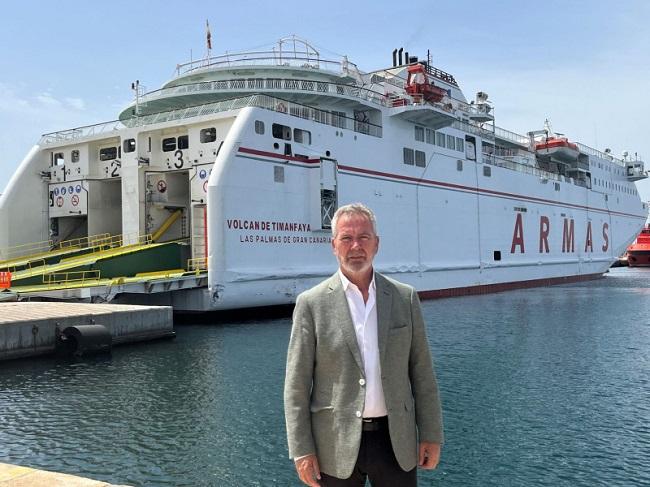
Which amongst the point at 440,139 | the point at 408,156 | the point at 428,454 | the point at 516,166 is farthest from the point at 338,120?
the point at 428,454

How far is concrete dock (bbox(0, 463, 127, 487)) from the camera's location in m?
4.18

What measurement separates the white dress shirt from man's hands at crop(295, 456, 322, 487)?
1.02 ft

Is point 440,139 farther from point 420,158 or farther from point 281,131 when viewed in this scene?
point 281,131

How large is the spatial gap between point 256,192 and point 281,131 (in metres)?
2.46

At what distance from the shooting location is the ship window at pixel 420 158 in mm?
25469

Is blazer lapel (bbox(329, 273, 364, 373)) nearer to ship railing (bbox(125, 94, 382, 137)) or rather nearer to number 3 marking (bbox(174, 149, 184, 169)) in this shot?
ship railing (bbox(125, 94, 382, 137))

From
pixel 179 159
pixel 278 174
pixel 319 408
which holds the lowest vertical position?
pixel 319 408

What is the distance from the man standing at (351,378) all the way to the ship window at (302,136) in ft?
57.4

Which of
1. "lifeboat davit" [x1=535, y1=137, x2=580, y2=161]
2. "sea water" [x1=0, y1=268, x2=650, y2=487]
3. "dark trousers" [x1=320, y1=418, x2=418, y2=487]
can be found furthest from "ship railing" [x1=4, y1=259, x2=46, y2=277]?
"lifeboat davit" [x1=535, y1=137, x2=580, y2=161]

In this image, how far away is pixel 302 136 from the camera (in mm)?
20156

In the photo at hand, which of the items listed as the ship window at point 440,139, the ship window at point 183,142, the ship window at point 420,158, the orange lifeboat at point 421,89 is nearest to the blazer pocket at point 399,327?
the ship window at point 183,142

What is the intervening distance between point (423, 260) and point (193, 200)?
10.3 m

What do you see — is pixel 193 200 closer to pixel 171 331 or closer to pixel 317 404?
pixel 171 331

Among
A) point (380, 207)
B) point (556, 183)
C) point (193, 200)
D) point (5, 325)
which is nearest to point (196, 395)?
point (5, 325)
